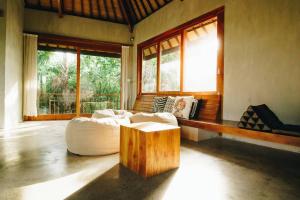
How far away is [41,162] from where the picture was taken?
241cm

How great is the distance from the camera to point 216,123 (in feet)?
10.6

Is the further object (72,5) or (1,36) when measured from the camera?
(72,5)

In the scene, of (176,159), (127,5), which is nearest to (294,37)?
(176,159)

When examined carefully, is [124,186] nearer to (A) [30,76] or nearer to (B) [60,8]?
(A) [30,76]

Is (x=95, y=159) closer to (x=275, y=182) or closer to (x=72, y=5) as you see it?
→ (x=275, y=182)

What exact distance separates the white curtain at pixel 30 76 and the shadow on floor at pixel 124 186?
4705 mm

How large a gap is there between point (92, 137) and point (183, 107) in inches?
81.5

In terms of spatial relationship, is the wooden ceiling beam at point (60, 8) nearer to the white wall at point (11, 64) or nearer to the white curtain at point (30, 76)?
the white wall at point (11, 64)

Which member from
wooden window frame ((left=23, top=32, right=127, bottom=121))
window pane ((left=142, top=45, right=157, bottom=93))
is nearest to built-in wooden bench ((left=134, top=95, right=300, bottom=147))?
window pane ((left=142, top=45, right=157, bottom=93))

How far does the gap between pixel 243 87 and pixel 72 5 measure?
5.67 metres

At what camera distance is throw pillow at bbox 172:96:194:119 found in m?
4.04

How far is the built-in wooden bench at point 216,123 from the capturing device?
2.32m

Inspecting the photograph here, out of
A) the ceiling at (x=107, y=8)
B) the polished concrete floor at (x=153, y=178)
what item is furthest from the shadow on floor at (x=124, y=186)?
the ceiling at (x=107, y=8)

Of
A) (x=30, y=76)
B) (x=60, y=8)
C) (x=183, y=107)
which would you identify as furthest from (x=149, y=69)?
(x=30, y=76)
